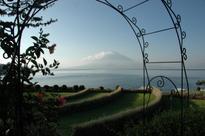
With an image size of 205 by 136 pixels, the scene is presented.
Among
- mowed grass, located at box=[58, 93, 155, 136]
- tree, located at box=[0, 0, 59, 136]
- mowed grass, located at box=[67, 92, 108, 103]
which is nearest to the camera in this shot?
tree, located at box=[0, 0, 59, 136]

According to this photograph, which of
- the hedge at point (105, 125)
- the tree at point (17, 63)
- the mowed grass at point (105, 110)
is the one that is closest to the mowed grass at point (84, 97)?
the mowed grass at point (105, 110)

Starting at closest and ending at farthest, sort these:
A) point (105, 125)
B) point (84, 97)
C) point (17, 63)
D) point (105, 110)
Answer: point (17, 63)
point (105, 125)
point (105, 110)
point (84, 97)

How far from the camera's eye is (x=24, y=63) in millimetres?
4121

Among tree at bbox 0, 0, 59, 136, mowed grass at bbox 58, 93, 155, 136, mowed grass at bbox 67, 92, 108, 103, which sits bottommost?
mowed grass at bbox 58, 93, 155, 136

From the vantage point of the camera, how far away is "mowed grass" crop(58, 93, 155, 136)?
51.3 feet

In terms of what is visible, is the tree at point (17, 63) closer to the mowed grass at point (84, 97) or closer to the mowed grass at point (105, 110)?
the mowed grass at point (105, 110)

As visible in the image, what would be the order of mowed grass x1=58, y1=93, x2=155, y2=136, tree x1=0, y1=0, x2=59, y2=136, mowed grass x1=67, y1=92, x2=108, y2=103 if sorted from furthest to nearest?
mowed grass x1=67, y1=92, x2=108, y2=103
mowed grass x1=58, y1=93, x2=155, y2=136
tree x1=0, y1=0, x2=59, y2=136

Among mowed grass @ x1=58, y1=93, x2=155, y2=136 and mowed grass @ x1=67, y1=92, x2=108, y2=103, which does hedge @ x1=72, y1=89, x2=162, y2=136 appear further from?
mowed grass @ x1=67, y1=92, x2=108, y2=103

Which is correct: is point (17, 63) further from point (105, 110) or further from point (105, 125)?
point (105, 110)

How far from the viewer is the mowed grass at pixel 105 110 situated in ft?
51.3

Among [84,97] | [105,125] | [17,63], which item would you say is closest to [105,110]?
[84,97]

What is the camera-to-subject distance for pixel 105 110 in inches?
747

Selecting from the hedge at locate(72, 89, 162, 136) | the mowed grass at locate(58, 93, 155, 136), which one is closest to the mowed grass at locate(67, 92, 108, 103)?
the mowed grass at locate(58, 93, 155, 136)

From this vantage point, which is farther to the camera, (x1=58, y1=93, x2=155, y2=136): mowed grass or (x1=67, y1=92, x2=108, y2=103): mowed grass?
(x1=67, y1=92, x2=108, y2=103): mowed grass
